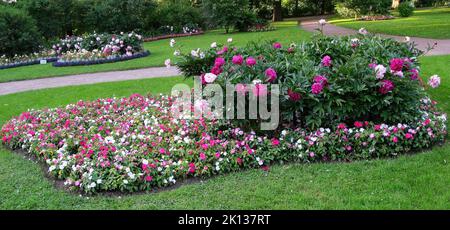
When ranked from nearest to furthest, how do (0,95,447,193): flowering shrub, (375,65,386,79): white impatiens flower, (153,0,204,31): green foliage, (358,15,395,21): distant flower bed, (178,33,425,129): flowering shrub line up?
1. (0,95,447,193): flowering shrub
2. (375,65,386,79): white impatiens flower
3. (178,33,425,129): flowering shrub
4. (358,15,395,21): distant flower bed
5. (153,0,204,31): green foliage

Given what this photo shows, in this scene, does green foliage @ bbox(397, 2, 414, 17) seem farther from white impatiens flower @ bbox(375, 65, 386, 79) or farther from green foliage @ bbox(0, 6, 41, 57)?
white impatiens flower @ bbox(375, 65, 386, 79)

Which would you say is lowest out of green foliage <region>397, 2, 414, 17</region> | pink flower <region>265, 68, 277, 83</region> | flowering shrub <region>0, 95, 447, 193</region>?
flowering shrub <region>0, 95, 447, 193</region>

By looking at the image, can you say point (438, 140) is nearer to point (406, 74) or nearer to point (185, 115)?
point (406, 74)

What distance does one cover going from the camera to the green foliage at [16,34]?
53.9 ft

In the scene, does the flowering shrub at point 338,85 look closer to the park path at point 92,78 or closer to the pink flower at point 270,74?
the pink flower at point 270,74

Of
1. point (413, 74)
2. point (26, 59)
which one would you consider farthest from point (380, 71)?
point (26, 59)

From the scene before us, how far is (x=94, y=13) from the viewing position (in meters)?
21.9

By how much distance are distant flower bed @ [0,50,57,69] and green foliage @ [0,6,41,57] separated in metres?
0.40

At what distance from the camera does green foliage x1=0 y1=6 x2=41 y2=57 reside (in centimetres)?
1642

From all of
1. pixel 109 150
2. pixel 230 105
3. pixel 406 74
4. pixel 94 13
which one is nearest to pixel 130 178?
pixel 109 150

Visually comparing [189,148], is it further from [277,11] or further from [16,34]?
[277,11]

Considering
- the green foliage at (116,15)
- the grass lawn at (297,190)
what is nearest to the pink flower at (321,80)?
the grass lawn at (297,190)

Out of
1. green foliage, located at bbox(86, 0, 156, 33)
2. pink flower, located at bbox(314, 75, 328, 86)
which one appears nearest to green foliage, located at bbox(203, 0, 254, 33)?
green foliage, located at bbox(86, 0, 156, 33)
